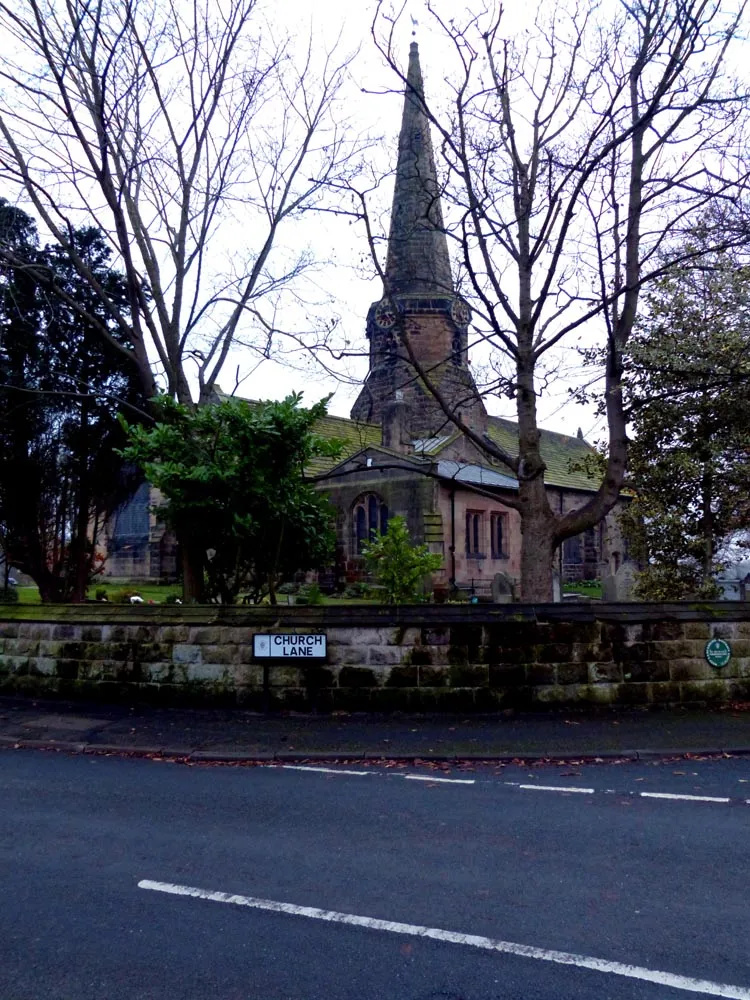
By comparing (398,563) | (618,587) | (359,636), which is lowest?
(359,636)

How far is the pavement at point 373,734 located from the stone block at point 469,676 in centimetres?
43

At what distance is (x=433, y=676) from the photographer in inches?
421

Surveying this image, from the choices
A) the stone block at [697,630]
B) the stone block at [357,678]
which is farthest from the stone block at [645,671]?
the stone block at [357,678]

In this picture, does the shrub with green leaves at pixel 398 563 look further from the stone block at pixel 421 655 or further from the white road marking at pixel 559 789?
the white road marking at pixel 559 789

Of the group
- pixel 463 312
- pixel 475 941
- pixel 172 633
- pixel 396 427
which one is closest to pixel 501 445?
pixel 396 427

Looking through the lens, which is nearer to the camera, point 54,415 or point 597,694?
point 597,694

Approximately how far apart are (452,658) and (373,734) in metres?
1.58

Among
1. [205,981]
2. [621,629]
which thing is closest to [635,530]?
[621,629]

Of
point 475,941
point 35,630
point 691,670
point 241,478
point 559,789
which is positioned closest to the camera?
point 475,941

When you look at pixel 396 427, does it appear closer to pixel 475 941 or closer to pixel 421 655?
pixel 421 655

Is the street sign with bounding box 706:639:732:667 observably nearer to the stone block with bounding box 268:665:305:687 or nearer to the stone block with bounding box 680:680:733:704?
the stone block with bounding box 680:680:733:704

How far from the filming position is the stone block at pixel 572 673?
35.2 feet

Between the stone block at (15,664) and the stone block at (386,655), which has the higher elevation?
the stone block at (386,655)

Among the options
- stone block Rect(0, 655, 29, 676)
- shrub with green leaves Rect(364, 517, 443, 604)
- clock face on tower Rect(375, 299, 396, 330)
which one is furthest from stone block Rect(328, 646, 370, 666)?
shrub with green leaves Rect(364, 517, 443, 604)
